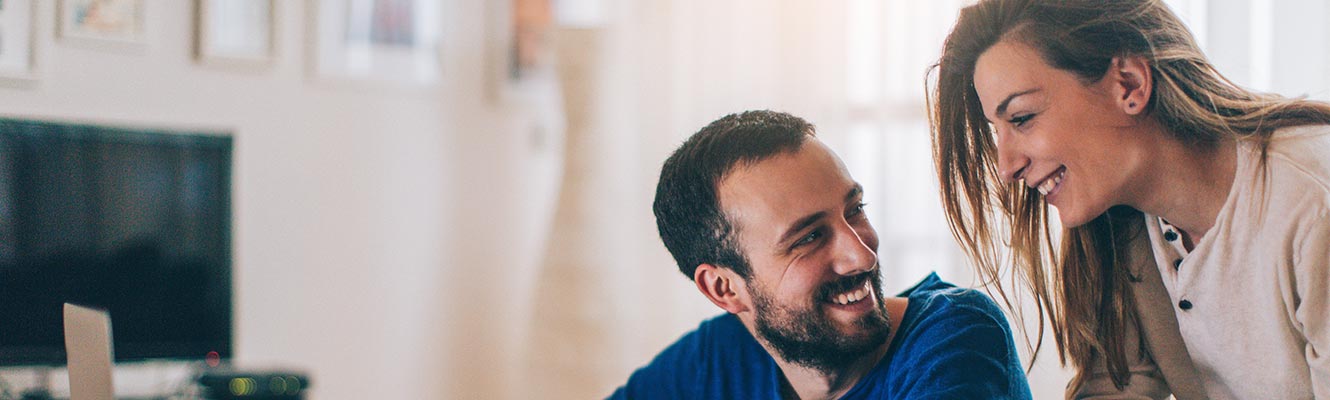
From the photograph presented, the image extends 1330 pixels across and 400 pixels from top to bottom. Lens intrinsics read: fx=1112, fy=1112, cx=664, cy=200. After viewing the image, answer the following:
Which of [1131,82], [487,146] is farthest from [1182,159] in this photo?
[487,146]

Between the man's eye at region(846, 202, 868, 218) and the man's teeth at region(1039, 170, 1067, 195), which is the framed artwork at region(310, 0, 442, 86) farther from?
the man's teeth at region(1039, 170, 1067, 195)

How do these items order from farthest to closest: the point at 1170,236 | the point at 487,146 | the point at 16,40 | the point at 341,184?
1. the point at 487,146
2. the point at 341,184
3. the point at 16,40
4. the point at 1170,236

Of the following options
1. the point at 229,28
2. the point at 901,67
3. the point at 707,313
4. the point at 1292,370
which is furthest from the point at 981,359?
the point at 229,28

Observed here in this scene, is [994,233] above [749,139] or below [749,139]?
below

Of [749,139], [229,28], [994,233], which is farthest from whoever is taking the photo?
[229,28]

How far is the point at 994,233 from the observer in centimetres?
176

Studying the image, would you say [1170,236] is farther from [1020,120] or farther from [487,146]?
[487,146]

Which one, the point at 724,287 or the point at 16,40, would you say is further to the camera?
the point at 16,40

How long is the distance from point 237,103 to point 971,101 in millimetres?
2494

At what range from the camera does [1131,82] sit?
1.46 m

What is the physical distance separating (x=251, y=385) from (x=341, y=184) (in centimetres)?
94

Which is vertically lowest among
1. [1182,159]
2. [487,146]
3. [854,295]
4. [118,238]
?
[118,238]

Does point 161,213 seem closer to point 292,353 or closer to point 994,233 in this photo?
point 292,353

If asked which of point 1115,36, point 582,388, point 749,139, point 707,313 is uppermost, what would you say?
point 1115,36
